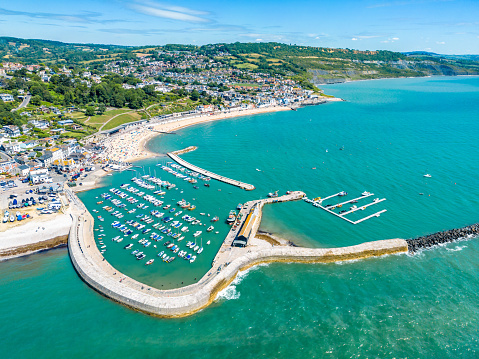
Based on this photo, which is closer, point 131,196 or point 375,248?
point 375,248

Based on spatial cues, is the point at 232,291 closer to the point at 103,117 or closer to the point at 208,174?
the point at 208,174

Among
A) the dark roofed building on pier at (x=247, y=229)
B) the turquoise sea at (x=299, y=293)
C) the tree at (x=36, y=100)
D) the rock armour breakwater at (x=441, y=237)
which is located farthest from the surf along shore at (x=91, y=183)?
the rock armour breakwater at (x=441, y=237)

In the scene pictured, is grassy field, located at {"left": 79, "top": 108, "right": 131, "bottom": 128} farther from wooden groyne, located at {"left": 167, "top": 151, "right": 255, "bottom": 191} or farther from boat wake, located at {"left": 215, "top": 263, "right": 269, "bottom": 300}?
boat wake, located at {"left": 215, "top": 263, "right": 269, "bottom": 300}

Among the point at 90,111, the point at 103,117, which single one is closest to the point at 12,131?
the point at 90,111

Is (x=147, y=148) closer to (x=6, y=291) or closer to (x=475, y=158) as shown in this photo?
(x=6, y=291)

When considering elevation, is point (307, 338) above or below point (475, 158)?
below

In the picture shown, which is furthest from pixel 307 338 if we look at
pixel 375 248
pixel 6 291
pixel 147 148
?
pixel 147 148

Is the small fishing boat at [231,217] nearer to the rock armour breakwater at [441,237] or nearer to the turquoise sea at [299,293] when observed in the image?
the turquoise sea at [299,293]
